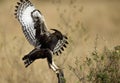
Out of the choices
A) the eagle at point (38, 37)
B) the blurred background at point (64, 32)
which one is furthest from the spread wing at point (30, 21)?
the blurred background at point (64, 32)

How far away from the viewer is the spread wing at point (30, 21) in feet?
20.1

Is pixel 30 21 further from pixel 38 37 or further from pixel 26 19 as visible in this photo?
pixel 38 37

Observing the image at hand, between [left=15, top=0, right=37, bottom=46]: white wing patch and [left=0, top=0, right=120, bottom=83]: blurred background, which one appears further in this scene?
[left=0, top=0, right=120, bottom=83]: blurred background

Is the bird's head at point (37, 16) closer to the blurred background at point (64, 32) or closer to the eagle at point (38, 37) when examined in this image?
the eagle at point (38, 37)

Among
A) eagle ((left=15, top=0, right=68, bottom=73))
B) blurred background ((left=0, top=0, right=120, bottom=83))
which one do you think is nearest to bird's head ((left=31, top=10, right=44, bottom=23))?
eagle ((left=15, top=0, right=68, bottom=73))

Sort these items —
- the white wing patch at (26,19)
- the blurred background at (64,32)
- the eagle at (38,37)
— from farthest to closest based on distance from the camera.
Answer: the blurred background at (64,32) → the white wing patch at (26,19) → the eagle at (38,37)

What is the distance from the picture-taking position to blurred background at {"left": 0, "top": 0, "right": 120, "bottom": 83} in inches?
346

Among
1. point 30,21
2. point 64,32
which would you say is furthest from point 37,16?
point 64,32

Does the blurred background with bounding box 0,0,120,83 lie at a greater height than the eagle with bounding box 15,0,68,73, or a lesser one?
lesser

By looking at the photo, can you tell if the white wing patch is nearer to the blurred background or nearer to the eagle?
the eagle

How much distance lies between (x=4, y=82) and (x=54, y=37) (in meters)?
3.40

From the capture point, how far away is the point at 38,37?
6137 mm

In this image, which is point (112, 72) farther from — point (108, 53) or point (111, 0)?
point (111, 0)

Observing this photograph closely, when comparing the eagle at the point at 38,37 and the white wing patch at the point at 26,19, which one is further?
the white wing patch at the point at 26,19
